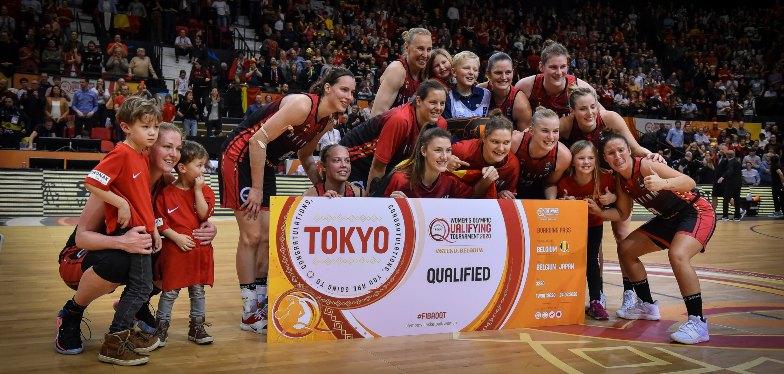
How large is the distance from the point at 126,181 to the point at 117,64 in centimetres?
1109

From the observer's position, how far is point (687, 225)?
438 cm

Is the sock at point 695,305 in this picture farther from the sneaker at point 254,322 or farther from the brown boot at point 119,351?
the brown boot at point 119,351

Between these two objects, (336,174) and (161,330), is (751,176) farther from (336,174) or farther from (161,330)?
(161,330)

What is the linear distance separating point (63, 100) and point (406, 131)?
953 centimetres

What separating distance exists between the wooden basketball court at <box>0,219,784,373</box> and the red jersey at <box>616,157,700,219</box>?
30.1 inches

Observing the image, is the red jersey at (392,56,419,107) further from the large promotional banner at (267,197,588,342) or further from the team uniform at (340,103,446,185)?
the large promotional banner at (267,197,588,342)

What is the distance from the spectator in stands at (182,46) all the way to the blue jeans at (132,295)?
40.9ft

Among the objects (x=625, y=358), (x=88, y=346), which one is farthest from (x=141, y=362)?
(x=625, y=358)

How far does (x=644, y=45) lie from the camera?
2330 centimetres

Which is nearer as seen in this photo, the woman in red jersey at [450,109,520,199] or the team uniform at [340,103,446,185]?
the woman in red jersey at [450,109,520,199]

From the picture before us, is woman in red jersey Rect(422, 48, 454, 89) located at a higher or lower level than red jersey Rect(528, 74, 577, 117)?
higher

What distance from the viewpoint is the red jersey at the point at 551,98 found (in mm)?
5207

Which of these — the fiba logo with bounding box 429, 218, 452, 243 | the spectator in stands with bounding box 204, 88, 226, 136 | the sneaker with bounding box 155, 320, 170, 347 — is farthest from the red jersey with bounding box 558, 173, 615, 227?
the spectator in stands with bounding box 204, 88, 226, 136

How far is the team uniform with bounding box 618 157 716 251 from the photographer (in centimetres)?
437
